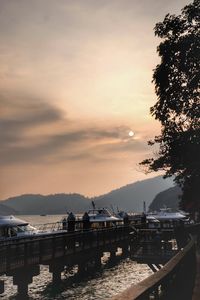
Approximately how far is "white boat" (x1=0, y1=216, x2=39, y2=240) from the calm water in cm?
438

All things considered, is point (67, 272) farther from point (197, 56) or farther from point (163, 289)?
point (163, 289)

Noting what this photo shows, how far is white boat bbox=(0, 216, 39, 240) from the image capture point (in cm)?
4338

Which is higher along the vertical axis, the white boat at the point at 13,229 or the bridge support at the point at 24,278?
the white boat at the point at 13,229

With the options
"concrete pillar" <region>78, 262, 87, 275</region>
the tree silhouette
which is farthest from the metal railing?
"concrete pillar" <region>78, 262, 87, 275</region>

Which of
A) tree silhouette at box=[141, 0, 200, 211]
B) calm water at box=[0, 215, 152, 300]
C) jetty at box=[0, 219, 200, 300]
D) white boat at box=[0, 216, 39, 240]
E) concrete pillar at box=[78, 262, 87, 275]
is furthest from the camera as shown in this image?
white boat at box=[0, 216, 39, 240]

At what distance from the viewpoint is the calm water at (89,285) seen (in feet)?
104

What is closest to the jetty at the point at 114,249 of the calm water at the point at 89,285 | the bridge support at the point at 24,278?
the bridge support at the point at 24,278

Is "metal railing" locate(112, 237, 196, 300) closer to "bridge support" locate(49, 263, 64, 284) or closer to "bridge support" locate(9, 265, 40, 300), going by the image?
"bridge support" locate(9, 265, 40, 300)

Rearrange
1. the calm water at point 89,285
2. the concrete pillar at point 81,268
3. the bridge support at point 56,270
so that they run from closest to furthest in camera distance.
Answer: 1. the calm water at point 89,285
2. the bridge support at point 56,270
3. the concrete pillar at point 81,268

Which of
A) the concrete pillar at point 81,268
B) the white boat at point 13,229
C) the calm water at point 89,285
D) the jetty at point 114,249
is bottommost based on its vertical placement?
the calm water at point 89,285

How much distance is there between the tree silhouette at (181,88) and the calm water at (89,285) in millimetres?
12834

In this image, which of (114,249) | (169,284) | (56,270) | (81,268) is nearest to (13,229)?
(81,268)

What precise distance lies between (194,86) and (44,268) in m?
36.5

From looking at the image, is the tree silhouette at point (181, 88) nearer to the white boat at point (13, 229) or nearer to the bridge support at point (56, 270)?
the bridge support at point (56, 270)
